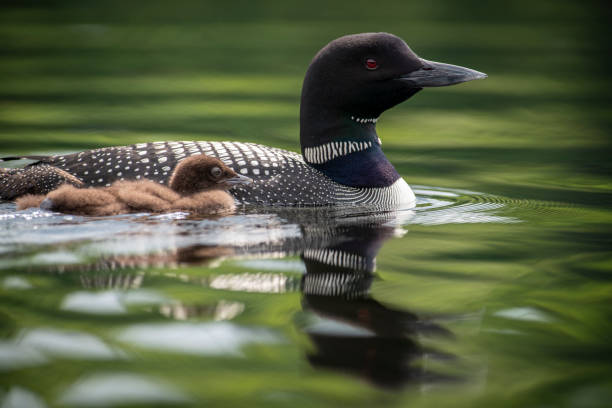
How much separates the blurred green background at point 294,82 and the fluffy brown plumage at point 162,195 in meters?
1.86

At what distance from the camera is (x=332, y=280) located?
3799mm

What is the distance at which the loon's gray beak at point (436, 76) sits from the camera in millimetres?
5137

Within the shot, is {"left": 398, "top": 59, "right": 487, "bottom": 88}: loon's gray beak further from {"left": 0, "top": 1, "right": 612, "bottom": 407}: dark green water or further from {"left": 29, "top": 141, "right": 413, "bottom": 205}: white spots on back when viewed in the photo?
{"left": 0, "top": 1, "right": 612, "bottom": 407}: dark green water

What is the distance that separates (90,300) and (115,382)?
0.76 metres

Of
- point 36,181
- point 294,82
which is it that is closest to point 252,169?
point 36,181

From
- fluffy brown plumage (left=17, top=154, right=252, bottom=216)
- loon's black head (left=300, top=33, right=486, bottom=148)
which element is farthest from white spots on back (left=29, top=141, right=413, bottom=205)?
loon's black head (left=300, top=33, right=486, bottom=148)

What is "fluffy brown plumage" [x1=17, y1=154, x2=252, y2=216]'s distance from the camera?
15.0ft

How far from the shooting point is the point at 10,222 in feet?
14.7

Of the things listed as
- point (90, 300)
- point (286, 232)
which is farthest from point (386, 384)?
point (286, 232)

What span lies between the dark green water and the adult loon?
0.19 m

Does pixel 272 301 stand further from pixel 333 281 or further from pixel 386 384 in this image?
pixel 386 384

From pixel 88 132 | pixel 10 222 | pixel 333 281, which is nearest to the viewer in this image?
pixel 333 281

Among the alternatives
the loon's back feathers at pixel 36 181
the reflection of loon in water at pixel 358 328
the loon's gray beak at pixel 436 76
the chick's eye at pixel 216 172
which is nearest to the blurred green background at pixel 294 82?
the loon's gray beak at pixel 436 76

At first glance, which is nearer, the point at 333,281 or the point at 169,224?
the point at 333,281
